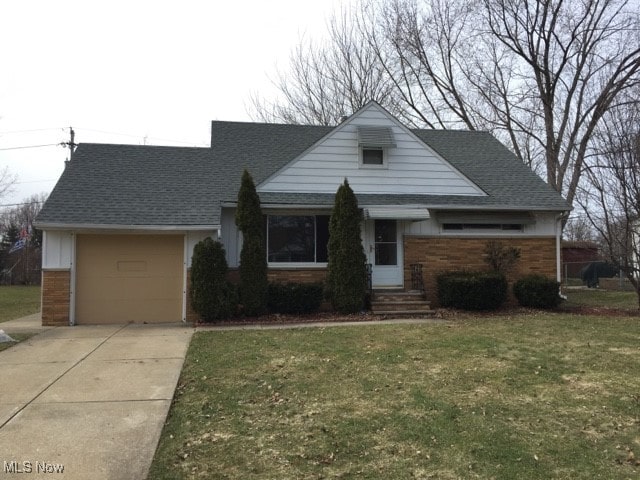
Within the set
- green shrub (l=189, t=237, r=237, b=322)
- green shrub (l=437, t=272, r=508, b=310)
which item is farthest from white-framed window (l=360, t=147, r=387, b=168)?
green shrub (l=189, t=237, r=237, b=322)

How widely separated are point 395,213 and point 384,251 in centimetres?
132

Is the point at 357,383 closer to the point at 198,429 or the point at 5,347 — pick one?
the point at 198,429

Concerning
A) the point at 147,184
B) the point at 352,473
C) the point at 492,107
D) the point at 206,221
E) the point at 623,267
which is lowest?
the point at 352,473

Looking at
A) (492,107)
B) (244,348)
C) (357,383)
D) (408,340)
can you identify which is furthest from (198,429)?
(492,107)

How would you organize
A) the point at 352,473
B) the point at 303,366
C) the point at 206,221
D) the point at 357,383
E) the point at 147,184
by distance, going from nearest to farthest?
the point at 352,473
the point at 357,383
the point at 303,366
the point at 206,221
the point at 147,184

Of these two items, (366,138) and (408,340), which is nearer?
(408,340)

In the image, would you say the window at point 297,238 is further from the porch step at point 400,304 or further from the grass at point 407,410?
the grass at point 407,410

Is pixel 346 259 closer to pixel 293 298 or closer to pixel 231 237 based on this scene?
pixel 293 298

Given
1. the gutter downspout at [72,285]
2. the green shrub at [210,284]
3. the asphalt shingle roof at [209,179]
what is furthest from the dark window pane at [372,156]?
the gutter downspout at [72,285]

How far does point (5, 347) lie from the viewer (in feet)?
29.1

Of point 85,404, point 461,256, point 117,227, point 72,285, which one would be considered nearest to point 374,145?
point 461,256

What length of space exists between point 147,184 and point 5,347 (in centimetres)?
616

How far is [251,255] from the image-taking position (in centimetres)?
1201

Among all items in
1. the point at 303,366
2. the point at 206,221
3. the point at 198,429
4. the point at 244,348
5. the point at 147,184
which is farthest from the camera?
the point at 147,184
